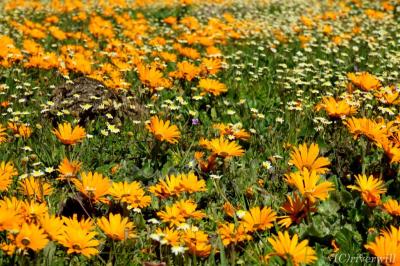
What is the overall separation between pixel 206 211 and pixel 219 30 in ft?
18.8

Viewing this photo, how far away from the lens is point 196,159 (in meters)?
3.76

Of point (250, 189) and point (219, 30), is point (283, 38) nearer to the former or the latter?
point (219, 30)

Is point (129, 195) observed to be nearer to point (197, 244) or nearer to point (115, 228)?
point (115, 228)

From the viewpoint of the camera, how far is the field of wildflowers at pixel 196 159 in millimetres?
2598

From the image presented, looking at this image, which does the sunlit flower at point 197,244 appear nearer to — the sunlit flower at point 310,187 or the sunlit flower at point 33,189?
the sunlit flower at point 310,187

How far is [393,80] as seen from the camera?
590 centimetres

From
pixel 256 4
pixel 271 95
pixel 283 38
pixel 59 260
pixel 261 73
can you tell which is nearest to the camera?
pixel 59 260

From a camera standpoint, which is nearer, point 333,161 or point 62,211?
point 62,211

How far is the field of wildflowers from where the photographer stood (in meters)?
2.60

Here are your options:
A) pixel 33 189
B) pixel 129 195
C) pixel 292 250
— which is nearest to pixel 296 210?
pixel 292 250

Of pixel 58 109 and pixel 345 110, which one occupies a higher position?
pixel 345 110

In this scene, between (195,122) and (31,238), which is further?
(195,122)

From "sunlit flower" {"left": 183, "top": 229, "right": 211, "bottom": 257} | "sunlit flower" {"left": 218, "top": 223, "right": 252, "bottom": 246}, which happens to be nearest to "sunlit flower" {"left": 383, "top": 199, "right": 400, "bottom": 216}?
"sunlit flower" {"left": 218, "top": 223, "right": 252, "bottom": 246}

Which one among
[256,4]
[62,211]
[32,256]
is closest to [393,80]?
[62,211]
